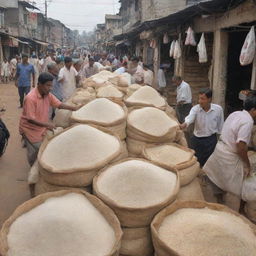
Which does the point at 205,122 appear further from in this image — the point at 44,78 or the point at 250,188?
the point at 44,78

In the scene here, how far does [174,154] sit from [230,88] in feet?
14.9

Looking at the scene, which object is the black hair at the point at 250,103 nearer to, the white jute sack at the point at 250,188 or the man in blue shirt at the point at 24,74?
the white jute sack at the point at 250,188

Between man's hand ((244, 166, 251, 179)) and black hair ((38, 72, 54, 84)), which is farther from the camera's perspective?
black hair ((38, 72, 54, 84))

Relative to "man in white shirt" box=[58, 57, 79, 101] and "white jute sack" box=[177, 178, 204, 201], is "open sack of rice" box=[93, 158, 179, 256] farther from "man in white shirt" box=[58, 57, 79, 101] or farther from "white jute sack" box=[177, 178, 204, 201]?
"man in white shirt" box=[58, 57, 79, 101]

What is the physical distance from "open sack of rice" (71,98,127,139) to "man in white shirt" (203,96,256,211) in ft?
3.11

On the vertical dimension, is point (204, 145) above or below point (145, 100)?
below

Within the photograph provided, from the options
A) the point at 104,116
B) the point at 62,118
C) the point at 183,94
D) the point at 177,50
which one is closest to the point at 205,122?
the point at 104,116

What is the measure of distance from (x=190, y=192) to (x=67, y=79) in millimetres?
3760

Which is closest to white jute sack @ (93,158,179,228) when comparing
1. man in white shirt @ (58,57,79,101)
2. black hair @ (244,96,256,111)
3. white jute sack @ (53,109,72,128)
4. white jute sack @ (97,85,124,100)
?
black hair @ (244,96,256,111)

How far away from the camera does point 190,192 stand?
266 centimetres

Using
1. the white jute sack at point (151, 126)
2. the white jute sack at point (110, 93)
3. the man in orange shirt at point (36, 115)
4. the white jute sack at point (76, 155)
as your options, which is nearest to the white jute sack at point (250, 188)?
the white jute sack at point (151, 126)

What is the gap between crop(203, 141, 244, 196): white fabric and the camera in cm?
296

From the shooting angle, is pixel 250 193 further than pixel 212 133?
No

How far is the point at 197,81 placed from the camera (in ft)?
25.8
